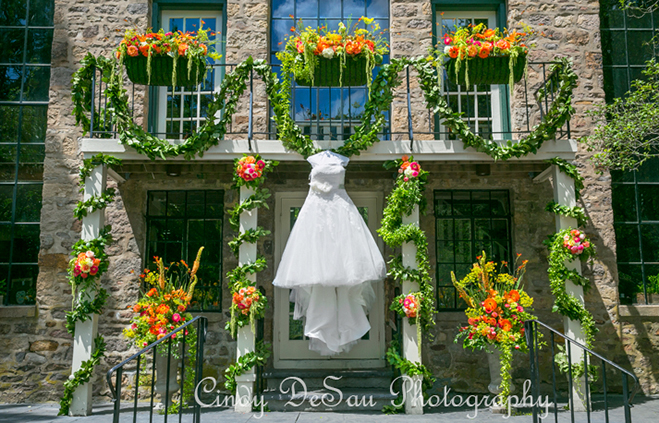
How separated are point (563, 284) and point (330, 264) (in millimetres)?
2597

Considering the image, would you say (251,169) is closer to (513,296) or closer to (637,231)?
(513,296)

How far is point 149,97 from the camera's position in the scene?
707 centimetres

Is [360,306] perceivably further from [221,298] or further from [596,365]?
[596,365]

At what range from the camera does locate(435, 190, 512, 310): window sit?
6840mm

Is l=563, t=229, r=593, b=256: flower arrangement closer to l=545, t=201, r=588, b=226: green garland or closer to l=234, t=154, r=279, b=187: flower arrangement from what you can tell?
l=545, t=201, r=588, b=226: green garland

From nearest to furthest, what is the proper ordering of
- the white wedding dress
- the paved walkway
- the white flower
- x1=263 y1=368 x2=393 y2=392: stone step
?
the paved walkway
the white wedding dress
the white flower
x1=263 y1=368 x2=393 y2=392: stone step

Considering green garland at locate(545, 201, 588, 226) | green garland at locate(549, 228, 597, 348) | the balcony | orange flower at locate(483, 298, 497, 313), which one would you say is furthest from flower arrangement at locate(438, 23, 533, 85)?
orange flower at locate(483, 298, 497, 313)

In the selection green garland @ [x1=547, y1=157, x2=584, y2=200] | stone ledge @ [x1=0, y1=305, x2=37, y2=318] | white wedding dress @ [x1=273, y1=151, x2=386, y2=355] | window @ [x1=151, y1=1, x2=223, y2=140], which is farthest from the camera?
window @ [x1=151, y1=1, x2=223, y2=140]

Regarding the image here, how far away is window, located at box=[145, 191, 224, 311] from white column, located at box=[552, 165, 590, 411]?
→ 13.7 feet

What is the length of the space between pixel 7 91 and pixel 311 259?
5045 mm

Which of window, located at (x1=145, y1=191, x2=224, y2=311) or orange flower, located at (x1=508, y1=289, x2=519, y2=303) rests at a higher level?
window, located at (x1=145, y1=191, x2=224, y2=311)

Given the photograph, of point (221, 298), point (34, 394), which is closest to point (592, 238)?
point (221, 298)

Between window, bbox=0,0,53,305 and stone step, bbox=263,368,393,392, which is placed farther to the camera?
window, bbox=0,0,53,305

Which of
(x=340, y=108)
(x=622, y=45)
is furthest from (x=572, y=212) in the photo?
(x=340, y=108)
